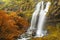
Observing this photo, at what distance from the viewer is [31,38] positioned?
A: 6.12 metres

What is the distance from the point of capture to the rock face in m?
6.34

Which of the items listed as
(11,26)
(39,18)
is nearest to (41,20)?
(39,18)

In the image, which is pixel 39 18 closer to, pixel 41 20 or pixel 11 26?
pixel 41 20

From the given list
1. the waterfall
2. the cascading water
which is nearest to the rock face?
the cascading water

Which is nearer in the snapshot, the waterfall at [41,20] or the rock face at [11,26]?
the waterfall at [41,20]

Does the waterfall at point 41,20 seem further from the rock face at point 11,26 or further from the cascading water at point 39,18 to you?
the rock face at point 11,26

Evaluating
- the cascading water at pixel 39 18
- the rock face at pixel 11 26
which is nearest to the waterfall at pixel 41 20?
the cascading water at pixel 39 18

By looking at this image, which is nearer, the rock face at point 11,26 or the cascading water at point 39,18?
the cascading water at point 39,18

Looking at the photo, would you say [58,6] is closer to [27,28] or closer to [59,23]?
[59,23]

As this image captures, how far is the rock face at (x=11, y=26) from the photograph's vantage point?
6.34 meters

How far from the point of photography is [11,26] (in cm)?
641

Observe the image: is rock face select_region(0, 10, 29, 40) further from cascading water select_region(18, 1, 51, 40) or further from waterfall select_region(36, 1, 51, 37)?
waterfall select_region(36, 1, 51, 37)

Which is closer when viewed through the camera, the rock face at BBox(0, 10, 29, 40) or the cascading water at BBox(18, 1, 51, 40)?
the cascading water at BBox(18, 1, 51, 40)

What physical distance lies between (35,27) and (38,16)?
0.96 ft
